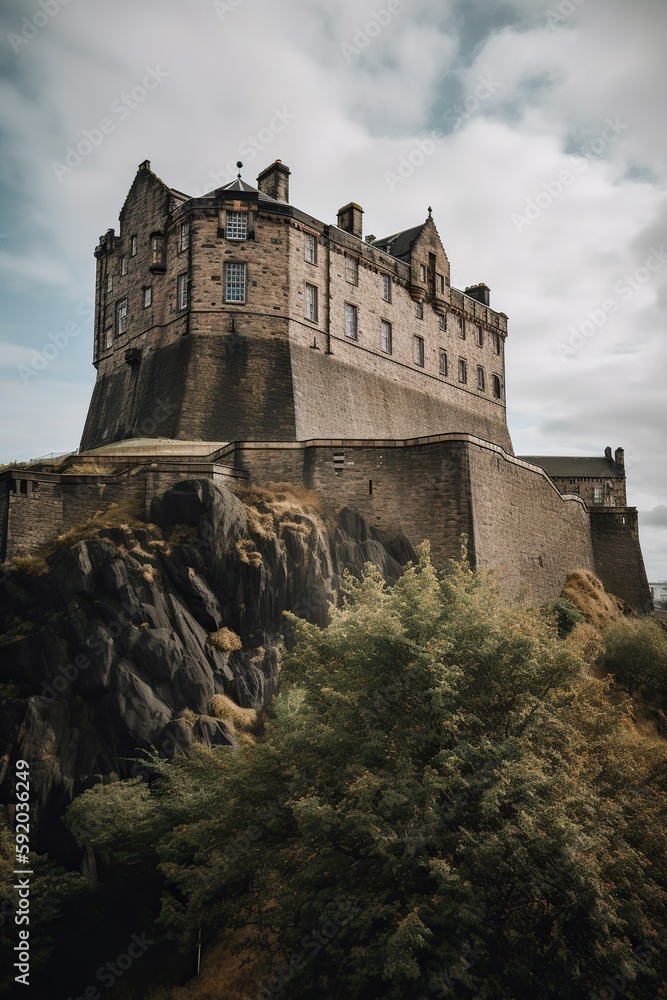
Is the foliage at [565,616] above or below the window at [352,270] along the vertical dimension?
below

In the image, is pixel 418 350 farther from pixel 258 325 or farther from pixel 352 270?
pixel 258 325

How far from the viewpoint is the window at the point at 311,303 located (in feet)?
128

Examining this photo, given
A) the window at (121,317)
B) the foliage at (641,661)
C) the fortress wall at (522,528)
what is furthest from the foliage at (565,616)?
the window at (121,317)

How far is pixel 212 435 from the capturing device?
35.1 meters

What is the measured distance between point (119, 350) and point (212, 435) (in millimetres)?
10728

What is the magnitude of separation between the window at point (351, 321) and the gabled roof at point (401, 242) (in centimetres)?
671

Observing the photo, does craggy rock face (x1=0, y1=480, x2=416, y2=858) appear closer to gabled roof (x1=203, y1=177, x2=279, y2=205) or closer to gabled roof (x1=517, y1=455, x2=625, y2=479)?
gabled roof (x1=203, y1=177, x2=279, y2=205)

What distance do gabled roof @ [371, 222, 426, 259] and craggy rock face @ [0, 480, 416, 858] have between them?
23.4 m

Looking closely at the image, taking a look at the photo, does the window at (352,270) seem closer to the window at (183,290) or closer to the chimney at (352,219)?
the chimney at (352,219)

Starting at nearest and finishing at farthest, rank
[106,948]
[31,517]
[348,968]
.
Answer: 1. [348,968]
2. [106,948]
3. [31,517]

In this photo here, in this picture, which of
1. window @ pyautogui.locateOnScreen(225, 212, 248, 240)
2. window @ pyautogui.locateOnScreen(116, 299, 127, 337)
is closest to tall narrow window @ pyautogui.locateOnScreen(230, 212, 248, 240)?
window @ pyautogui.locateOnScreen(225, 212, 248, 240)

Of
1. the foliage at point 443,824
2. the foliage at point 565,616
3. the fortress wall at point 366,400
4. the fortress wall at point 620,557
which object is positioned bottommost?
the foliage at point 443,824

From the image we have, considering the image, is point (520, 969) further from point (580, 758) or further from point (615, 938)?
point (580, 758)

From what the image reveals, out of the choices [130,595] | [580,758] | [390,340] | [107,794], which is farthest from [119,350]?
[580,758]
